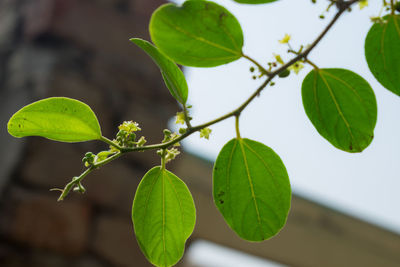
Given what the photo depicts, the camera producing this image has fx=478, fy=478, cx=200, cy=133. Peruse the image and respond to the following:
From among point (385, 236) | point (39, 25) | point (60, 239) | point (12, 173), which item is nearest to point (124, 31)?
point (39, 25)

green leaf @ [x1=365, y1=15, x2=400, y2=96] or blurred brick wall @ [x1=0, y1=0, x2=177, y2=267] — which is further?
blurred brick wall @ [x1=0, y1=0, x2=177, y2=267]

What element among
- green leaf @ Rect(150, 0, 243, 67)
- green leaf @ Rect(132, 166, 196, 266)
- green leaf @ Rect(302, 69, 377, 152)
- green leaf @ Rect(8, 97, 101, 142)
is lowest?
green leaf @ Rect(132, 166, 196, 266)

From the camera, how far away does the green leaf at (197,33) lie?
40cm

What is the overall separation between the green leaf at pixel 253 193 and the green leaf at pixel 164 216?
3 cm

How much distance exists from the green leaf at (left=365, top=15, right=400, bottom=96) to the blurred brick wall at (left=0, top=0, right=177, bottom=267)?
116 cm

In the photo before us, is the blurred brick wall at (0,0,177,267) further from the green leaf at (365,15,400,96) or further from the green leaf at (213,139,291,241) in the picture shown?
the green leaf at (365,15,400,96)

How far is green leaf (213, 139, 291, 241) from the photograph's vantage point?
17.6 inches

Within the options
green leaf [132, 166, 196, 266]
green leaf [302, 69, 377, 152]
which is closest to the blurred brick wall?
green leaf [132, 166, 196, 266]

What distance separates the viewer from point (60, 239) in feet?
4.68

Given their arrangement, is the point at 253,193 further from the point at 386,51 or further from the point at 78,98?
the point at 78,98

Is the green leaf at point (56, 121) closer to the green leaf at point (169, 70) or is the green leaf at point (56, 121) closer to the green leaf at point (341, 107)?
the green leaf at point (169, 70)

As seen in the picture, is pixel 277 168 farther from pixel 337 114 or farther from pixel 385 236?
pixel 385 236

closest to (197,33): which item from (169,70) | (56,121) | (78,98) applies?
(169,70)

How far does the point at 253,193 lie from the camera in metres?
0.45
